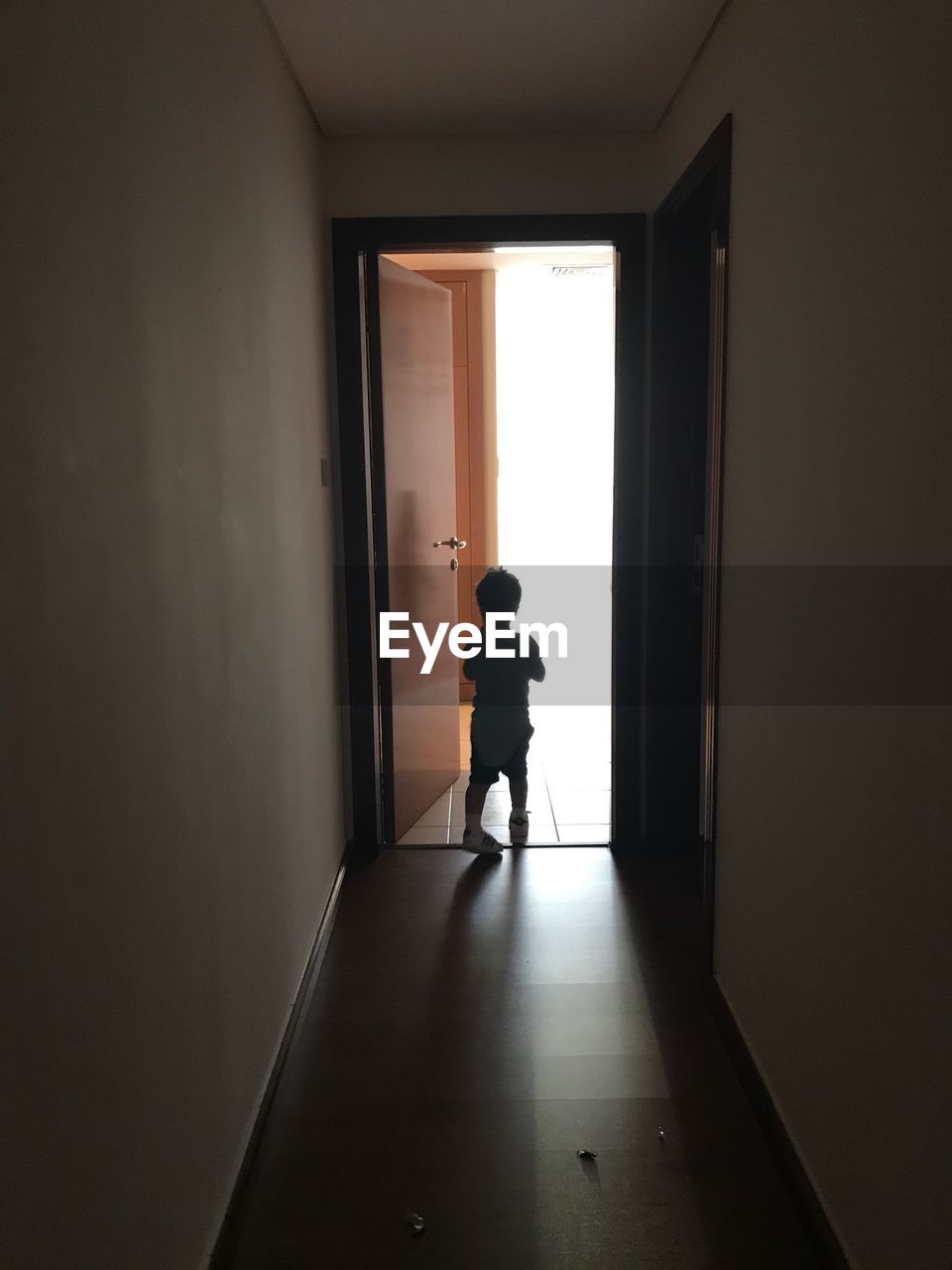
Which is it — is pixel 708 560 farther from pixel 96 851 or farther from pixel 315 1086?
pixel 96 851

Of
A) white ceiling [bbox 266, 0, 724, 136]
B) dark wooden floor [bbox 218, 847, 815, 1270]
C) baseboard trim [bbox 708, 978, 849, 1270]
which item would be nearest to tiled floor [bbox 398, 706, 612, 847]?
dark wooden floor [bbox 218, 847, 815, 1270]

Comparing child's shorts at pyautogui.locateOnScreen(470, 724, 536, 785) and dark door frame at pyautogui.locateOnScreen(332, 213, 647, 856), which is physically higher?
dark door frame at pyautogui.locateOnScreen(332, 213, 647, 856)

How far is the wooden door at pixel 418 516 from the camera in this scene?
3.61 metres

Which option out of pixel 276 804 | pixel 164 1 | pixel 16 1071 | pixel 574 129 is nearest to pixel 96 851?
pixel 16 1071

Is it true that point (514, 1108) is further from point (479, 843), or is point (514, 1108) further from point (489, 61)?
point (489, 61)

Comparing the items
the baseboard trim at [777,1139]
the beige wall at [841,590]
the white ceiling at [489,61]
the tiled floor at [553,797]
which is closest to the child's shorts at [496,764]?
the tiled floor at [553,797]

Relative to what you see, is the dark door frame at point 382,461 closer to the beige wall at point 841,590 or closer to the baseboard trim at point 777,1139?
the beige wall at point 841,590

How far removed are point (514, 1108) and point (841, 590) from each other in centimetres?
137

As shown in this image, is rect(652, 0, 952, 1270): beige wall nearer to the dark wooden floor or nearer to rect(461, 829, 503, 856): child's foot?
the dark wooden floor

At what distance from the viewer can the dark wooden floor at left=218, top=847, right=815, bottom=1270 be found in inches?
70.9

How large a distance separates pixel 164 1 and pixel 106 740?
3.84 feet

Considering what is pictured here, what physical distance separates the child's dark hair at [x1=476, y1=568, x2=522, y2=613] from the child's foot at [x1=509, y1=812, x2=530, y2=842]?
81 centimetres

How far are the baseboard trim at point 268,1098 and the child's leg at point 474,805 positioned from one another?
0.64 meters

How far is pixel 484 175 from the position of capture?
3.30 metres
